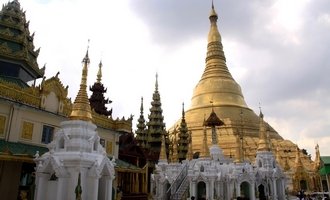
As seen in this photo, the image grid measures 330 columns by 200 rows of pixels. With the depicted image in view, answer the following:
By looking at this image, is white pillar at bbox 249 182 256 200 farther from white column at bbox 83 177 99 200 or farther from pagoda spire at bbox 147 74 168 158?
pagoda spire at bbox 147 74 168 158

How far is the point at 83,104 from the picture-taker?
44.5ft

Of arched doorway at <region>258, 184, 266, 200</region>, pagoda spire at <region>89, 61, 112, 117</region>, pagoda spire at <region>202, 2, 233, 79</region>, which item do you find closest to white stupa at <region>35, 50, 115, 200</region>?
arched doorway at <region>258, 184, 266, 200</region>

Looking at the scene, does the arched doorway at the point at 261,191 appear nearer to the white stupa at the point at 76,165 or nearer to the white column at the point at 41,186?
the white stupa at the point at 76,165

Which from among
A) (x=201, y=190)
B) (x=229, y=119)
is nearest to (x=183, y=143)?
(x=229, y=119)

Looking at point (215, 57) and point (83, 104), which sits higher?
point (215, 57)

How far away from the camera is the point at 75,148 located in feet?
39.9

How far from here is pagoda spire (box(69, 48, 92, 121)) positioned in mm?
13216

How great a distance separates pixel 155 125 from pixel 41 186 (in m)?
29.1

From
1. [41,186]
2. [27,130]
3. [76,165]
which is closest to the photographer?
[76,165]

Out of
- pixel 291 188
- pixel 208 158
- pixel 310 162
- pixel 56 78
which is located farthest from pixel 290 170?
pixel 56 78

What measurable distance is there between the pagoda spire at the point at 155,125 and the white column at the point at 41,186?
26.3 meters

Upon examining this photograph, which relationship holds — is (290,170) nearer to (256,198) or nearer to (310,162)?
(310,162)

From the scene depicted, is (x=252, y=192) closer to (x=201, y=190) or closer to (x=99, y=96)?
(x=201, y=190)

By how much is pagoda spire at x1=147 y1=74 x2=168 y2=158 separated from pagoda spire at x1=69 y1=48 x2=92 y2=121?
25469 mm
